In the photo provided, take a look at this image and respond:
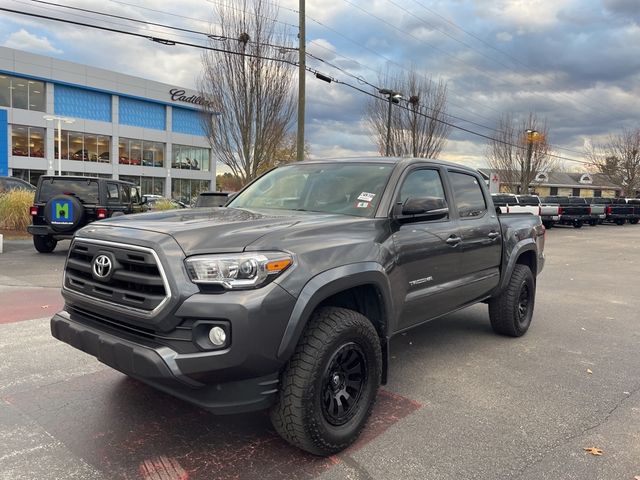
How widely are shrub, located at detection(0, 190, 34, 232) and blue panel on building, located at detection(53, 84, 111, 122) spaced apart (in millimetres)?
29657

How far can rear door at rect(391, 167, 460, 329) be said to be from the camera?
3685 millimetres

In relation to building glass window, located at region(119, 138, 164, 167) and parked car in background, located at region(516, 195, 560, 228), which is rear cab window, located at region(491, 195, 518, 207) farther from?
building glass window, located at region(119, 138, 164, 167)

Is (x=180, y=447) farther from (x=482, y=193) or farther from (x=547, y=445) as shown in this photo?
(x=482, y=193)

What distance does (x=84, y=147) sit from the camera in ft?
141

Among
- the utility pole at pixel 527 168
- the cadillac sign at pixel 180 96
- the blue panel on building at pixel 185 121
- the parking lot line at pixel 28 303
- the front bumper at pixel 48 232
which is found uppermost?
the cadillac sign at pixel 180 96

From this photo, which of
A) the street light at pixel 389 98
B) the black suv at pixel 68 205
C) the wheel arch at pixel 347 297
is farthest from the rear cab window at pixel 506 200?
the wheel arch at pixel 347 297

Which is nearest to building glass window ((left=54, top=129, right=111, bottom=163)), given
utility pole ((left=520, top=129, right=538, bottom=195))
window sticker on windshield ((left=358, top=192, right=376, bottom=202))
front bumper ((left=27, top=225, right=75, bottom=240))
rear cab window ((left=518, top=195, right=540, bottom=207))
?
front bumper ((left=27, top=225, right=75, bottom=240))

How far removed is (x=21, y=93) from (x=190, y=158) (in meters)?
16.9

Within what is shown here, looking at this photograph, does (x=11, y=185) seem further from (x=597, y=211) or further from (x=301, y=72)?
(x=597, y=211)

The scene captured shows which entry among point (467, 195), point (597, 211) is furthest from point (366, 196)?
point (597, 211)

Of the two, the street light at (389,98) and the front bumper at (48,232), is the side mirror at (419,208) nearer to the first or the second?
the front bumper at (48,232)

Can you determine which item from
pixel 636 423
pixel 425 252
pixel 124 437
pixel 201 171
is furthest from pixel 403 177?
pixel 201 171

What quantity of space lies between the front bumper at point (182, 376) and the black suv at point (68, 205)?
882 cm

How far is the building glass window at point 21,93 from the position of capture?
38.3m
